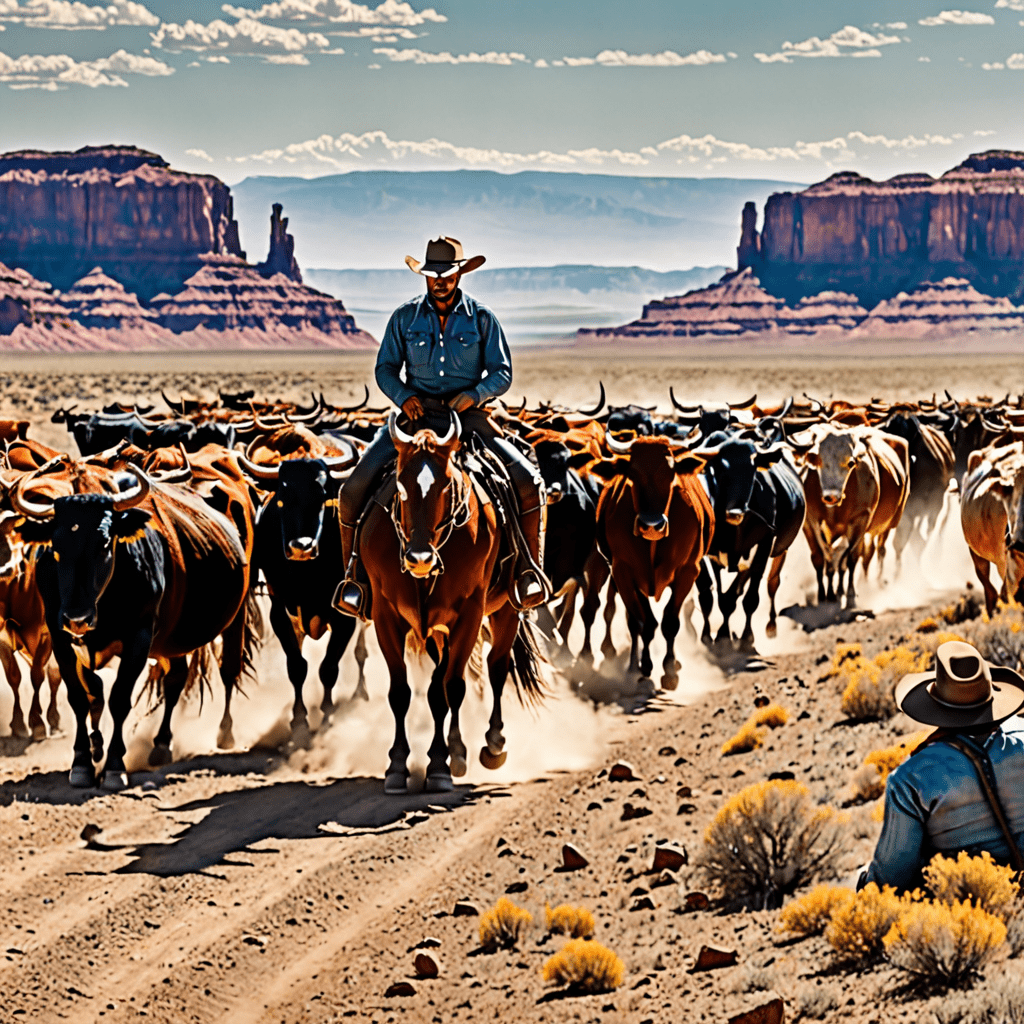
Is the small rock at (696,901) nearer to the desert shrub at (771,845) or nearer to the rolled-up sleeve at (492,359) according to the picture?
the desert shrub at (771,845)

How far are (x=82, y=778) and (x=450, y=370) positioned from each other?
3.78 m

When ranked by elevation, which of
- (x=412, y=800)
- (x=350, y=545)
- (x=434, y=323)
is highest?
(x=434, y=323)

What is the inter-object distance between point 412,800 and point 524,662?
1971 mm

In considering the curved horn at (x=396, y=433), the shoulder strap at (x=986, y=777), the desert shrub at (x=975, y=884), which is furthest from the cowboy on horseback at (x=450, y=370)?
the desert shrub at (x=975, y=884)

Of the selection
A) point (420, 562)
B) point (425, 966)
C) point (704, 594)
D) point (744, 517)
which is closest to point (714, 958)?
point (425, 966)

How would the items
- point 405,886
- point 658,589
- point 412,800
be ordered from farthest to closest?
point 658,589, point 412,800, point 405,886

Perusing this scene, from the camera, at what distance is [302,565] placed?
1380cm

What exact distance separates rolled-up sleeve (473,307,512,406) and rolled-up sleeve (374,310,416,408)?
52cm

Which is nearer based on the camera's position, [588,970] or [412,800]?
[588,970]

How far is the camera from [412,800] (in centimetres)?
→ 1130

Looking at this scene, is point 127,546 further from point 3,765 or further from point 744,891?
point 744,891

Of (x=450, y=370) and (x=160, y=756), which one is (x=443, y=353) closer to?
(x=450, y=370)

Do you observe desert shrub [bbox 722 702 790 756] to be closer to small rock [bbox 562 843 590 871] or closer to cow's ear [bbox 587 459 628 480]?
small rock [bbox 562 843 590 871]

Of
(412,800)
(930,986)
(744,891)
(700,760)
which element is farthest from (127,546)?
(930,986)
